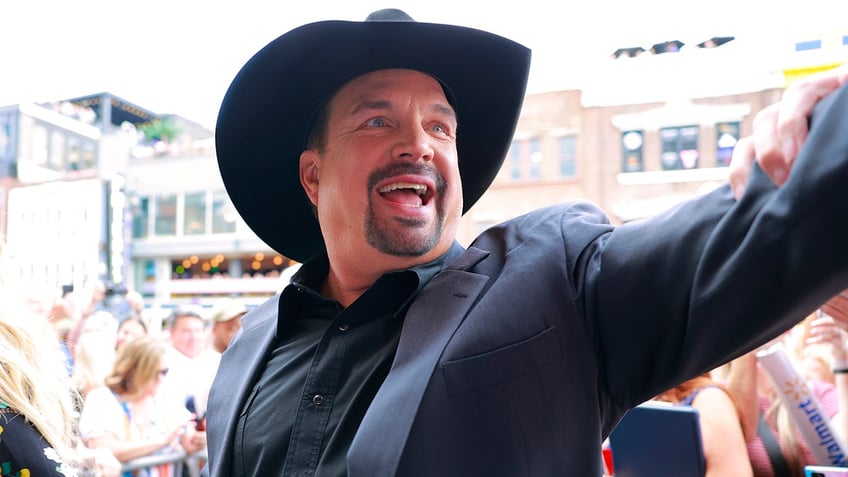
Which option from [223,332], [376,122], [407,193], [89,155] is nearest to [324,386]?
[407,193]

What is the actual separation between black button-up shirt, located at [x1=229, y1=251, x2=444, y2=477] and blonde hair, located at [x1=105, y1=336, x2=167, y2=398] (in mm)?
2053

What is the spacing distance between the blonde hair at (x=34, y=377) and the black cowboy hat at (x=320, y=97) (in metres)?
0.51

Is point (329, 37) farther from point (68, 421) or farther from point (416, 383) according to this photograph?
point (68, 421)

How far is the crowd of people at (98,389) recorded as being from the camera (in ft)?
4.29

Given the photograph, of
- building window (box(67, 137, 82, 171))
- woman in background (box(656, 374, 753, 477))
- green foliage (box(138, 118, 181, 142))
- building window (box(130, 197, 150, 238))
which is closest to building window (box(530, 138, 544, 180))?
woman in background (box(656, 374, 753, 477))

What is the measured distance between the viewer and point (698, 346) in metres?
0.74

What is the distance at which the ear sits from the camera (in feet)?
4.21

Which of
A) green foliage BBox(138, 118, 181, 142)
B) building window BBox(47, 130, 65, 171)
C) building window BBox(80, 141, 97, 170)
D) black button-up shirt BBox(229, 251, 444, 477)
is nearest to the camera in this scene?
black button-up shirt BBox(229, 251, 444, 477)

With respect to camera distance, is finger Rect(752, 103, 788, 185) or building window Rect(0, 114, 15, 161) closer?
finger Rect(752, 103, 788, 185)

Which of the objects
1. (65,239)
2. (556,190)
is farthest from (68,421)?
(65,239)

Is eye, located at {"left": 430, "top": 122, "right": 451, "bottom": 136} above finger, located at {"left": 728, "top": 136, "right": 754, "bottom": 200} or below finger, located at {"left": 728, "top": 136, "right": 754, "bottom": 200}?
above

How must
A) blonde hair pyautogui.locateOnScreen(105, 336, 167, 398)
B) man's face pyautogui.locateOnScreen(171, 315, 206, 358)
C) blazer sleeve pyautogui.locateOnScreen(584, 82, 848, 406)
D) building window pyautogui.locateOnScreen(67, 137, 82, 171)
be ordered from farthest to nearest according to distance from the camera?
building window pyautogui.locateOnScreen(67, 137, 82, 171), man's face pyautogui.locateOnScreen(171, 315, 206, 358), blonde hair pyautogui.locateOnScreen(105, 336, 167, 398), blazer sleeve pyautogui.locateOnScreen(584, 82, 848, 406)

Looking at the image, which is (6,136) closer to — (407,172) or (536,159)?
(536,159)

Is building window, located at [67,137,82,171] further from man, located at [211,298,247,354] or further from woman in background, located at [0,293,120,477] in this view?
woman in background, located at [0,293,120,477]
